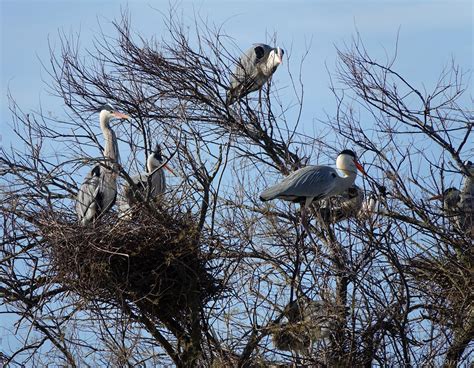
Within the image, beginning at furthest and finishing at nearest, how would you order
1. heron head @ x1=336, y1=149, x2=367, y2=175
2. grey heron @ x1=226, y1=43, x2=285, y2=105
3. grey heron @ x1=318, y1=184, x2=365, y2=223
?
heron head @ x1=336, y1=149, x2=367, y2=175 < grey heron @ x1=226, y1=43, x2=285, y2=105 < grey heron @ x1=318, y1=184, x2=365, y2=223

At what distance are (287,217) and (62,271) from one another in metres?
2.14

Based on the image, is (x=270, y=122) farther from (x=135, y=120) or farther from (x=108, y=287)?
(x=108, y=287)

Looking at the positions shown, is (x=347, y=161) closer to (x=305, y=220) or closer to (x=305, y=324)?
(x=305, y=220)

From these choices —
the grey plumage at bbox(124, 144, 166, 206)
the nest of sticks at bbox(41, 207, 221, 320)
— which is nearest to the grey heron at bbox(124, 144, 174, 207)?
the grey plumage at bbox(124, 144, 166, 206)

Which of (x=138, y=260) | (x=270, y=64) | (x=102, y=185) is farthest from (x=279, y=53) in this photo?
(x=138, y=260)

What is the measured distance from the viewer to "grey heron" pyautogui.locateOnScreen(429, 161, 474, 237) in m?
11.4

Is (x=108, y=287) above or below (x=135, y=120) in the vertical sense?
below

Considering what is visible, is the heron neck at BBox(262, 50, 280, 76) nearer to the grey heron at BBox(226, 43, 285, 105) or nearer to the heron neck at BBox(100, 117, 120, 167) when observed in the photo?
the grey heron at BBox(226, 43, 285, 105)

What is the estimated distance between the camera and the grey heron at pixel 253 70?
39.5 feet

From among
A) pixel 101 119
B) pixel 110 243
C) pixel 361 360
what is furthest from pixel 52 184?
pixel 361 360

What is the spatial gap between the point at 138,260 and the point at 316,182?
2.29 m

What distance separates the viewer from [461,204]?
13578mm

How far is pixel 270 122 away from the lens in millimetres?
11828

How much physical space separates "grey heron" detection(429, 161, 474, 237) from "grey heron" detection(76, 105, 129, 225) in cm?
267
